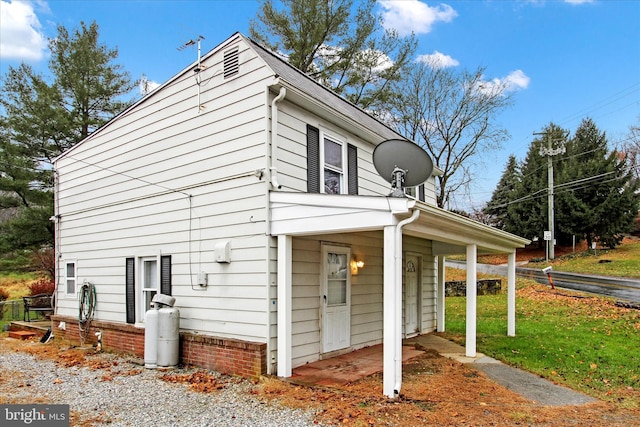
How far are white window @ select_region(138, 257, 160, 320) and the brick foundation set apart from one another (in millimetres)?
465

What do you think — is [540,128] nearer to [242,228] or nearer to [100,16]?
[100,16]

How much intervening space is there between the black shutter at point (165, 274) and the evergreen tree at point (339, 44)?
1329 cm

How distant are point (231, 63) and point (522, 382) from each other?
6510 mm

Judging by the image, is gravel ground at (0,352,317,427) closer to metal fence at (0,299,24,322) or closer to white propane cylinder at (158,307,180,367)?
white propane cylinder at (158,307,180,367)

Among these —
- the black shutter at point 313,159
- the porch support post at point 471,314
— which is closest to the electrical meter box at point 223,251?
the black shutter at point 313,159

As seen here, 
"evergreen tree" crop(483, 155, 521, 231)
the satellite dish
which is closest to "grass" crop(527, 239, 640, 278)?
"evergreen tree" crop(483, 155, 521, 231)

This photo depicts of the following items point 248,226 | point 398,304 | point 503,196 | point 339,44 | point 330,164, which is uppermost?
point 339,44

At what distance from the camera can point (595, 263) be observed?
84.0 feet

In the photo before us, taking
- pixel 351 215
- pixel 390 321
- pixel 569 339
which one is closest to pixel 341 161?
pixel 351 215

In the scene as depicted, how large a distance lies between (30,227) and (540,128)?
3365 cm

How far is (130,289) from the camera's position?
852 cm

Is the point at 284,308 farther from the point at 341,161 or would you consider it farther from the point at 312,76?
the point at 312,76

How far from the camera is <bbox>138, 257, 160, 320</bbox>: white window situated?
324 inches

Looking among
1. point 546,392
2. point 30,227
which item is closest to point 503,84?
point 546,392
